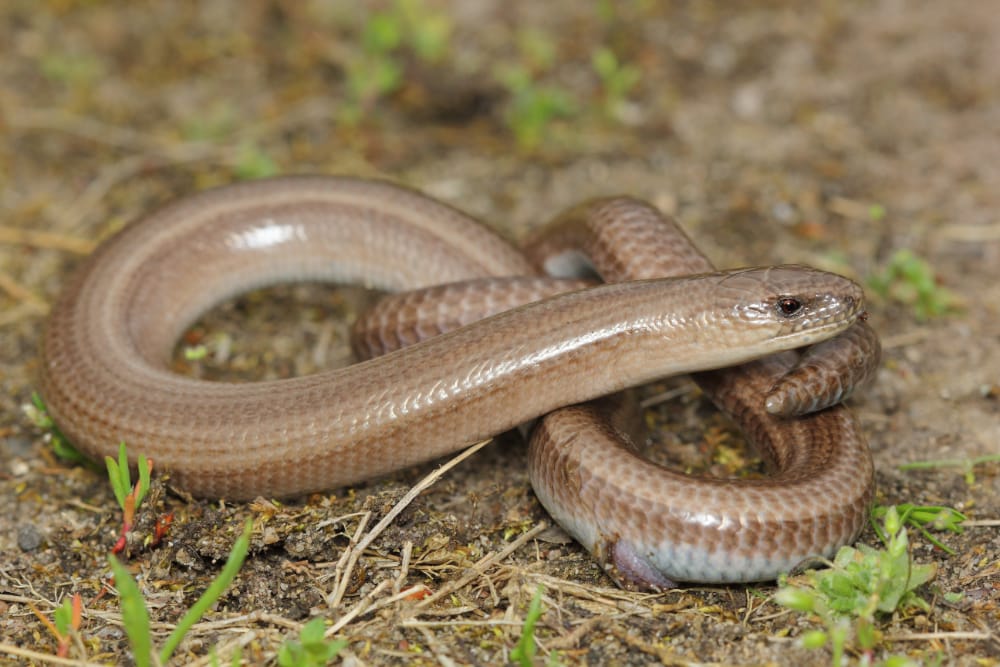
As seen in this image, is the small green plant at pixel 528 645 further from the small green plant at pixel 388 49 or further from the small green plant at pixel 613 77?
the small green plant at pixel 388 49

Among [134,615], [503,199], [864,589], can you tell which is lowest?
[864,589]

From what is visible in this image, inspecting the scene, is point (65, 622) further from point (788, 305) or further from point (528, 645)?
point (788, 305)

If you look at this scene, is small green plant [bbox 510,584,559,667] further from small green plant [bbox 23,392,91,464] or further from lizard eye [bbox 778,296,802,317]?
small green plant [bbox 23,392,91,464]

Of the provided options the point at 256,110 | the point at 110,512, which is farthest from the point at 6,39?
the point at 110,512

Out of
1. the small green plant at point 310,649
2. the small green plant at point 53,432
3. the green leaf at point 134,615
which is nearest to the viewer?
the green leaf at point 134,615

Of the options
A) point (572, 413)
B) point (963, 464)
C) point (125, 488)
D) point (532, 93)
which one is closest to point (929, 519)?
point (963, 464)

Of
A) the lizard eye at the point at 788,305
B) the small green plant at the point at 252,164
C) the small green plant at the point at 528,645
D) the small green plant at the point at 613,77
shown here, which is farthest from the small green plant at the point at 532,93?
the small green plant at the point at 528,645
